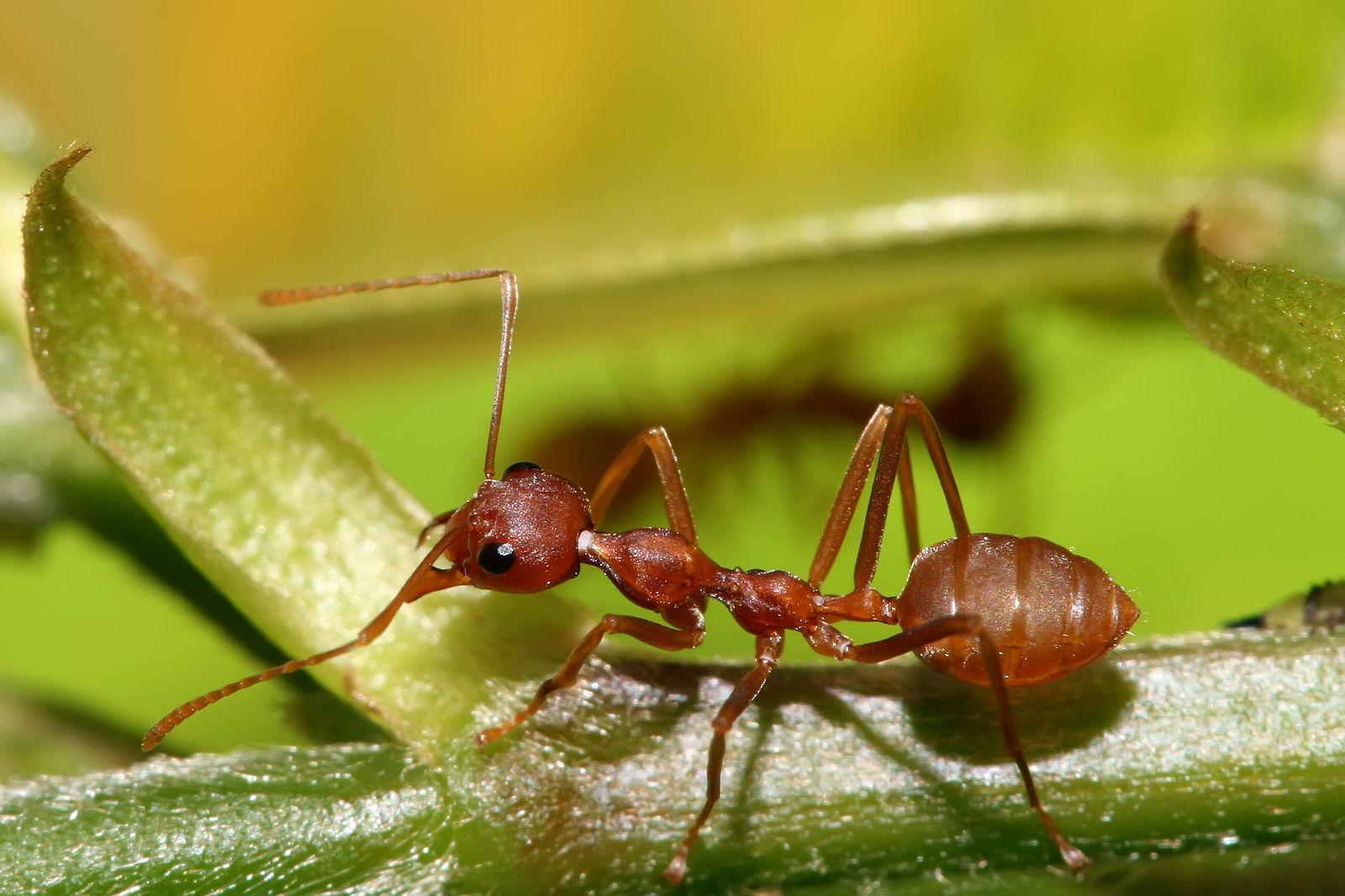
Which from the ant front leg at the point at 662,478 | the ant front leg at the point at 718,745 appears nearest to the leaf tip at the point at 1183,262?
the ant front leg at the point at 718,745

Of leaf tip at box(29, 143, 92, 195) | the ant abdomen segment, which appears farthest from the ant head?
leaf tip at box(29, 143, 92, 195)

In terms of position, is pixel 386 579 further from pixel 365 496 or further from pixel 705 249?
pixel 705 249

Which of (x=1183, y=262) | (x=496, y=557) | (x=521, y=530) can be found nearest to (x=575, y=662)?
(x=496, y=557)

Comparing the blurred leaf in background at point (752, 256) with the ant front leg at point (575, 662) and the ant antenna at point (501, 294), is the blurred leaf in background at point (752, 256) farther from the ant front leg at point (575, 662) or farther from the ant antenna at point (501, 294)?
the ant front leg at point (575, 662)

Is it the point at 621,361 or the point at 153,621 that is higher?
the point at 621,361

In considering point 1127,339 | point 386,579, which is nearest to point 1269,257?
point 1127,339

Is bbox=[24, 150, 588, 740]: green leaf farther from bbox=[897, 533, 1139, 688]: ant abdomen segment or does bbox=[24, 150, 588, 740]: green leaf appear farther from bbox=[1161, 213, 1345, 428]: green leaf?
bbox=[1161, 213, 1345, 428]: green leaf

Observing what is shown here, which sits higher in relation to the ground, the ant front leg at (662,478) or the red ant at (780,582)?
the ant front leg at (662,478)
